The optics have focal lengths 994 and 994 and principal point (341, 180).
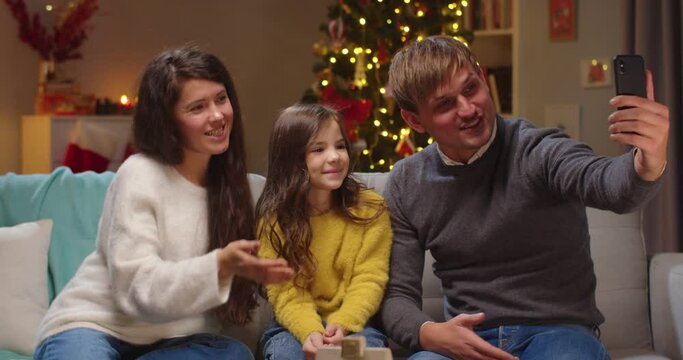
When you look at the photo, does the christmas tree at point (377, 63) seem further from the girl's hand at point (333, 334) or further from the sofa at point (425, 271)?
the girl's hand at point (333, 334)

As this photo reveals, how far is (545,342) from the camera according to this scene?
2.03 metres

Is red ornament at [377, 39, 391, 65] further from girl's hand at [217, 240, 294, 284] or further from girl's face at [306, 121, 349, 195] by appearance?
girl's hand at [217, 240, 294, 284]

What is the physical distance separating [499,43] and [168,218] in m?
3.19

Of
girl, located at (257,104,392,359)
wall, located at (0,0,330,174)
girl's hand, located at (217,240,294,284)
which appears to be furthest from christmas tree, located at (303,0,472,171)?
girl's hand, located at (217,240,294,284)

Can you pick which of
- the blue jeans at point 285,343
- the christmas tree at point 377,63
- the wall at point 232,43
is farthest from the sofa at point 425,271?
the wall at point 232,43

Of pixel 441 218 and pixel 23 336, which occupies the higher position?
pixel 441 218

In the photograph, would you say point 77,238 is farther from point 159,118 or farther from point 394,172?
point 394,172

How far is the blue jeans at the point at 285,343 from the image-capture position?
2.13 metres

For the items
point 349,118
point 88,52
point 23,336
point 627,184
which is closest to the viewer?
point 627,184

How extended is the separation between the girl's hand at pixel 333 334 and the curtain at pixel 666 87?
7.04 ft

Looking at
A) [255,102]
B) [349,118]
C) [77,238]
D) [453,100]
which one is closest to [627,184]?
[453,100]

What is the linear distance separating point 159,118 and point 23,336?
0.70 m

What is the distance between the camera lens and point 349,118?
4.37 meters

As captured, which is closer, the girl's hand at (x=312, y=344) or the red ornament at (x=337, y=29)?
the girl's hand at (x=312, y=344)
